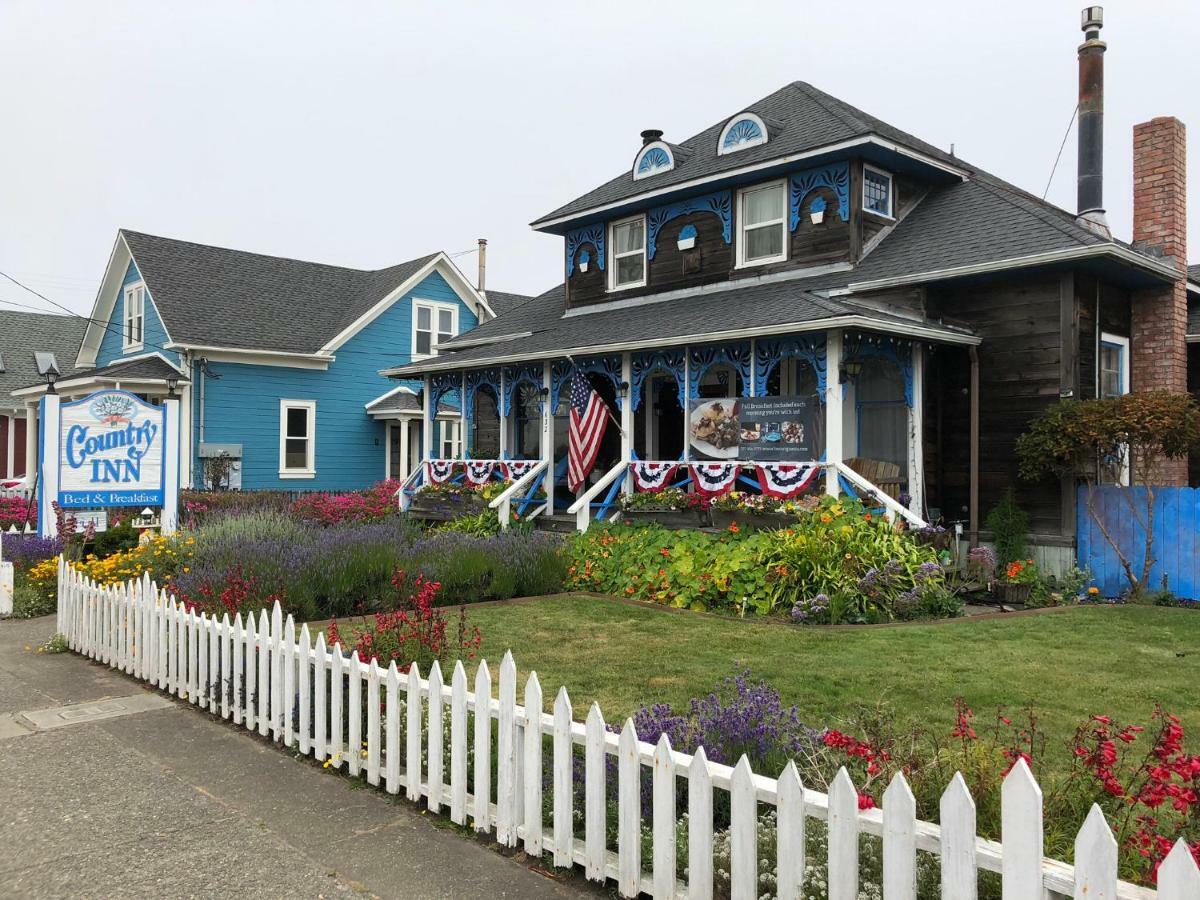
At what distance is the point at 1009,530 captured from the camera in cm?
1285

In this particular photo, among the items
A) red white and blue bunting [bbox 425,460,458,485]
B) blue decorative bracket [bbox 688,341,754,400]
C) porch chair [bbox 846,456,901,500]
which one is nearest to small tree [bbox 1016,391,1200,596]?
porch chair [bbox 846,456,901,500]

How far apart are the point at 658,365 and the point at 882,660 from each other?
811 centimetres

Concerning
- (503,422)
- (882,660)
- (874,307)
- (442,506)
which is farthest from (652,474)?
(882,660)

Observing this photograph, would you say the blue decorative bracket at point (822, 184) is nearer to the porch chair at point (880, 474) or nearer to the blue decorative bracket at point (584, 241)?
the porch chair at point (880, 474)

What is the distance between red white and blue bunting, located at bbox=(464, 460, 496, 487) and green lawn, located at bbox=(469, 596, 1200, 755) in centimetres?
716

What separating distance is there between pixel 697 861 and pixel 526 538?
9815 mm

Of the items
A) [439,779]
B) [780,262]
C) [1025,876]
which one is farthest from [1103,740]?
[780,262]

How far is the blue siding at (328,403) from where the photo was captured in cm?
2439

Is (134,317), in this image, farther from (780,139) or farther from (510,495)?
(780,139)

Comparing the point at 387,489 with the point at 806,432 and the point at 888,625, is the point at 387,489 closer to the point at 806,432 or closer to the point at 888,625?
the point at 806,432

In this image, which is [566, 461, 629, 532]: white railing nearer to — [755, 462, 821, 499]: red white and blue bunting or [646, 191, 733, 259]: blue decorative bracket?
[755, 462, 821, 499]: red white and blue bunting

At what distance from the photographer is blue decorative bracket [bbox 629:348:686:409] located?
1487 cm

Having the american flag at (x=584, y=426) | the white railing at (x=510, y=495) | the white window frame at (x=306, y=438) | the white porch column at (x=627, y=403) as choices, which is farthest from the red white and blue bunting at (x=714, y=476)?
the white window frame at (x=306, y=438)

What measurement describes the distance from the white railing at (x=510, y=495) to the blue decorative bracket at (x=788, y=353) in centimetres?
479
